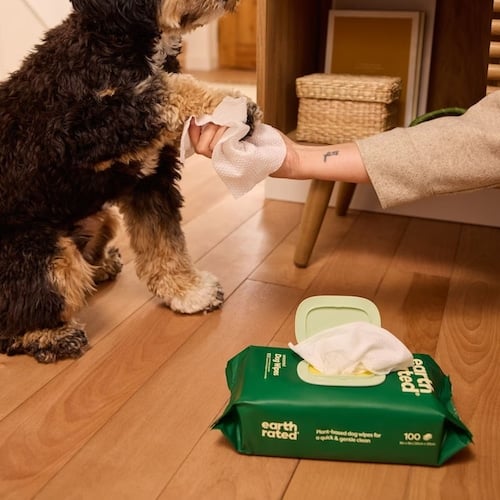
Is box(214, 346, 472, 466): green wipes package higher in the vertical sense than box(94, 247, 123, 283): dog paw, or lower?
higher

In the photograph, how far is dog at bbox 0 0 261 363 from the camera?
1.12 m

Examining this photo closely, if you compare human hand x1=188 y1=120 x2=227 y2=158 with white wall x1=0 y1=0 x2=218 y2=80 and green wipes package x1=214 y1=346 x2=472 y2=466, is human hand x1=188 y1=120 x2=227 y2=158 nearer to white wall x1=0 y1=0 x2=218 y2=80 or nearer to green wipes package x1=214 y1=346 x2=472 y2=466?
green wipes package x1=214 y1=346 x2=472 y2=466

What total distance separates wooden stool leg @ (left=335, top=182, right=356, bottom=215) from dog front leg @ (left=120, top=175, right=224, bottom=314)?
0.67m

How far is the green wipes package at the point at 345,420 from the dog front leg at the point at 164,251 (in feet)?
1.49

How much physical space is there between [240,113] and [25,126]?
1.24 ft

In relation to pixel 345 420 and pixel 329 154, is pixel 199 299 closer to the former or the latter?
pixel 329 154

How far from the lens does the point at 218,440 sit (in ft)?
3.40

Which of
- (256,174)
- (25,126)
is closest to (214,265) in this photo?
Answer: (256,174)

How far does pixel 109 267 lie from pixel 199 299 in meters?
0.29

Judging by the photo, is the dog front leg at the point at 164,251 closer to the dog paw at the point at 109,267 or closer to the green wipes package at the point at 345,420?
the dog paw at the point at 109,267

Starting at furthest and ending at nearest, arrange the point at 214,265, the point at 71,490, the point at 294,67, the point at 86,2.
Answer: the point at 294,67, the point at 214,265, the point at 86,2, the point at 71,490

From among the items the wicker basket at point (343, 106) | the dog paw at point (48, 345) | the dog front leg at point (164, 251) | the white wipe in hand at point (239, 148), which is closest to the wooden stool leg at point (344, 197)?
the wicker basket at point (343, 106)

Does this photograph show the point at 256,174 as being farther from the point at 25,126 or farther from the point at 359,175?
the point at 25,126

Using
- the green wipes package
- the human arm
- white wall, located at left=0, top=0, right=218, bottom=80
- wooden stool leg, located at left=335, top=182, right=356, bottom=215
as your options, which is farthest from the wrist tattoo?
white wall, located at left=0, top=0, right=218, bottom=80
